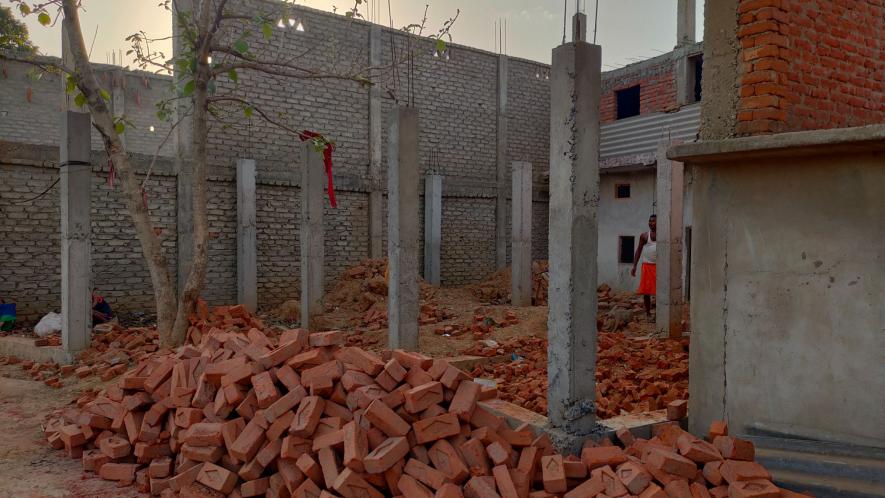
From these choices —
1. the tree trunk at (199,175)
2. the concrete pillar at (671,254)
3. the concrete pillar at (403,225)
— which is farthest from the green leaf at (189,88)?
the concrete pillar at (671,254)

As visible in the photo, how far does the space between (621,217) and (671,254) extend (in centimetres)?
678

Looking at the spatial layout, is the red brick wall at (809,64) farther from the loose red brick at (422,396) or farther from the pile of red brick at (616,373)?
the loose red brick at (422,396)

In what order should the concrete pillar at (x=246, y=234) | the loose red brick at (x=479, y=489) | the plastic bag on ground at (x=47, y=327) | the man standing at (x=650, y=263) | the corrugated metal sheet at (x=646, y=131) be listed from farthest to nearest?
the corrugated metal sheet at (x=646, y=131), the concrete pillar at (x=246, y=234), the man standing at (x=650, y=263), the plastic bag on ground at (x=47, y=327), the loose red brick at (x=479, y=489)

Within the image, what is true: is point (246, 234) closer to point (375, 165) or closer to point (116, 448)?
point (375, 165)

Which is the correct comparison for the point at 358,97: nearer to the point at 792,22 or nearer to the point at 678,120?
the point at 678,120

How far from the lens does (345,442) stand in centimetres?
375

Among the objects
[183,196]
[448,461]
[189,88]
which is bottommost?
[448,461]

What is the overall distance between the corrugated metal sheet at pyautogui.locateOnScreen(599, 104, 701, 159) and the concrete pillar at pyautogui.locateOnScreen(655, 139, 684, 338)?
4.96 metres

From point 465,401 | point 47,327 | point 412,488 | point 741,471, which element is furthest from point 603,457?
point 47,327

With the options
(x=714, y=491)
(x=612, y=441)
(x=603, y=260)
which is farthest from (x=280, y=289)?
(x=714, y=491)

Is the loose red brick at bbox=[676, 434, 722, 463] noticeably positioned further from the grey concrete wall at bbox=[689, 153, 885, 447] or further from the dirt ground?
the dirt ground

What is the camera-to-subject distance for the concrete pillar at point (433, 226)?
14812 mm

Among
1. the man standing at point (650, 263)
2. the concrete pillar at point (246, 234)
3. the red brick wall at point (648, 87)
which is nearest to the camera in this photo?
the man standing at point (650, 263)

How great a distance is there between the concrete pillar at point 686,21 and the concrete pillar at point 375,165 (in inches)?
301
